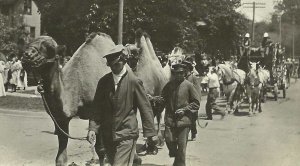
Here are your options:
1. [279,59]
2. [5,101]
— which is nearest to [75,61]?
[5,101]

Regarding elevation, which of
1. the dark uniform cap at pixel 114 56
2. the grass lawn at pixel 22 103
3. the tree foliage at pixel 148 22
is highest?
the tree foliage at pixel 148 22

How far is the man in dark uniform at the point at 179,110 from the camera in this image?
28.7 ft

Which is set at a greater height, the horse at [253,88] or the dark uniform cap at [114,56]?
the dark uniform cap at [114,56]

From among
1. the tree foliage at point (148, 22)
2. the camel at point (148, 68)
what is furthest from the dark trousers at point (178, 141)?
the tree foliage at point (148, 22)

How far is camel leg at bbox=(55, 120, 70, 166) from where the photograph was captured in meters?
8.31

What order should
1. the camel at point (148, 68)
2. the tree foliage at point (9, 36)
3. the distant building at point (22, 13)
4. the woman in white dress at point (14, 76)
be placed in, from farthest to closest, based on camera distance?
the distant building at point (22, 13) < the tree foliage at point (9, 36) < the woman in white dress at point (14, 76) < the camel at point (148, 68)

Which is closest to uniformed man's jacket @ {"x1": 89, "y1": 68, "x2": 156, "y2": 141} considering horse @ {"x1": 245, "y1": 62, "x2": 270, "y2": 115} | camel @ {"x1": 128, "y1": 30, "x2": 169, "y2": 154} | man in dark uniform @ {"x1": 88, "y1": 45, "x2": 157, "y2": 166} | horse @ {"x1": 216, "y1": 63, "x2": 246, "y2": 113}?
man in dark uniform @ {"x1": 88, "y1": 45, "x2": 157, "y2": 166}

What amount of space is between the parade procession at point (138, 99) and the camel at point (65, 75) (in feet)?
0.05

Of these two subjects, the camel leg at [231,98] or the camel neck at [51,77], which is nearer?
the camel neck at [51,77]

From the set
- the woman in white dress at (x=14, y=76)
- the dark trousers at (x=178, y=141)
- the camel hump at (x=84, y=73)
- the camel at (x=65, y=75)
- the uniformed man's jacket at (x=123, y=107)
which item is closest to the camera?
the uniformed man's jacket at (x=123, y=107)

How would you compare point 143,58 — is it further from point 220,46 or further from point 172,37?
point 172,37

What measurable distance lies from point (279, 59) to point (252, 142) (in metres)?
19.8

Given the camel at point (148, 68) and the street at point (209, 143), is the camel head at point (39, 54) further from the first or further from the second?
the camel at point (148, 68)

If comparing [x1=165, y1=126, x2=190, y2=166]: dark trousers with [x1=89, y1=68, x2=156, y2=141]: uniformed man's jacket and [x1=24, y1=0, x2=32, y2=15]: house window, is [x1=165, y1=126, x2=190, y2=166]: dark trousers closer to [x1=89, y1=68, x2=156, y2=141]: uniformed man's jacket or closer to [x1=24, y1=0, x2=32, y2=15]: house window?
[x1=89, y1=68, x2=156, y2=141]: uniformed man's jacket
